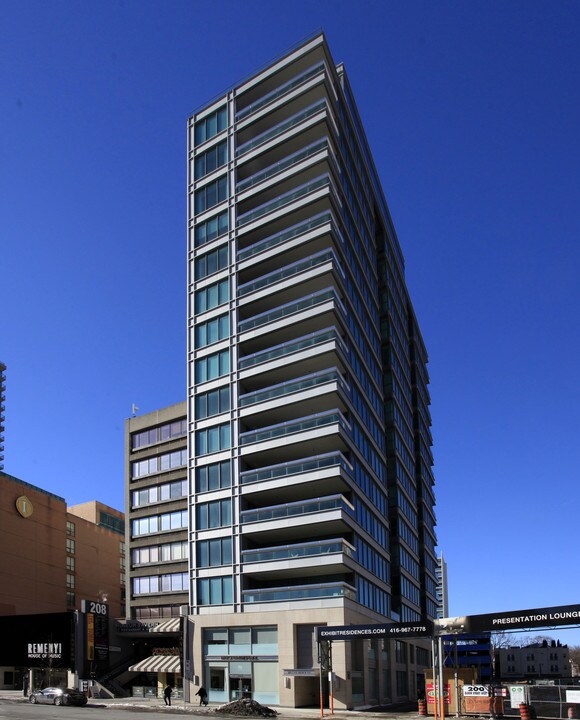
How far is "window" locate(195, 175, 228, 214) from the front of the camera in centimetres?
7050

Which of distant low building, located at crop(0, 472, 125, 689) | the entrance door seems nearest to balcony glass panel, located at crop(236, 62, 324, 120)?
distant low building, located at crop(0, 472, 125, 689)

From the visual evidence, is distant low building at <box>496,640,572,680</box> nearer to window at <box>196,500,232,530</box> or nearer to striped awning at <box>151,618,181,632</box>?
striped awning at <box>151,618,181,632</box>

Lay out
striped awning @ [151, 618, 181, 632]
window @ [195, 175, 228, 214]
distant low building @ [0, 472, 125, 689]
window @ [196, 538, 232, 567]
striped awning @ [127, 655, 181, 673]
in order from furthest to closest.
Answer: window @ [195, 175, 228, 214] → distant low building @ [0, 472, 125, 689] → striped awning @ [151, 618, 181, 632] → striped awning @ [127, 655, 181, 673] → window @ [196, 538, 232, 567]

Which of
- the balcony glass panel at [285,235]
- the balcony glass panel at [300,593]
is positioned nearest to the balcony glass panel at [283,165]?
the balcony glass panel at [285,235]

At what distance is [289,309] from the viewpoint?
2491 inches

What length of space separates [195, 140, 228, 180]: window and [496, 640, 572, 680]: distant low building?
157 m

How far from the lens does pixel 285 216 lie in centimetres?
6569

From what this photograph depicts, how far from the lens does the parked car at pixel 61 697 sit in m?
54.9

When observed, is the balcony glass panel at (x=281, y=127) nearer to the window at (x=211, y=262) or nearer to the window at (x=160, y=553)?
the window at (x=211, y=262)

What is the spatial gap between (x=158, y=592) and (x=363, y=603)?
2025cm

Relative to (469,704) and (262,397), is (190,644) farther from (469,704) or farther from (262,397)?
(469,704)

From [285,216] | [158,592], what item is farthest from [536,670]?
[285,216]

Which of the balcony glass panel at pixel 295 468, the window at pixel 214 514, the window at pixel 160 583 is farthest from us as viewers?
the window at pixel 160 583

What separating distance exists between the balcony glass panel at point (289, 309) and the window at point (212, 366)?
283 cm
